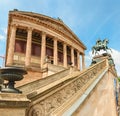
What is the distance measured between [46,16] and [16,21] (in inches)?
256

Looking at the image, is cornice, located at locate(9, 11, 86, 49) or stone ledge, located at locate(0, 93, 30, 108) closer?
stone ledge, located at locate(0, 93, 30, 108)

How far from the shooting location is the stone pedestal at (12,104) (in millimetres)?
3557

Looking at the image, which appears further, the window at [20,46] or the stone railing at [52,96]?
the window at [20,46]

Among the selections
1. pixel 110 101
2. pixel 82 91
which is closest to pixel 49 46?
pixel 110 101

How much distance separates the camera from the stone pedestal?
3557 millimetres

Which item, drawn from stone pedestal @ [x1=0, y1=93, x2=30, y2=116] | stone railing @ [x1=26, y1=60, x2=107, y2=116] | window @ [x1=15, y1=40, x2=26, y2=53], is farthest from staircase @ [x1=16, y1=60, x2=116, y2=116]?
window @ [x1=15, y1=40, x2=26, y2=53]

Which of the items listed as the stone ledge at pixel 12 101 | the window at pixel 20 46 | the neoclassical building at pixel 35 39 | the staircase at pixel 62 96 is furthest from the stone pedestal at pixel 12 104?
the window at pixel 20 46

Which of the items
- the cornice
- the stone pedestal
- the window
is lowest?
the stone pedestal

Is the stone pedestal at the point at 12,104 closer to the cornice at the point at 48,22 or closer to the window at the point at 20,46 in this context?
the cornice at the point at 48,22

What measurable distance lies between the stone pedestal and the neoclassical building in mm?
20328

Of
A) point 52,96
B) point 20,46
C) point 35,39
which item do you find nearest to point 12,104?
point 52,96

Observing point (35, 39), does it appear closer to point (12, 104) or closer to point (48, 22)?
point (48, 22)

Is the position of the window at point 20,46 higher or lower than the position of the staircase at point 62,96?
higher

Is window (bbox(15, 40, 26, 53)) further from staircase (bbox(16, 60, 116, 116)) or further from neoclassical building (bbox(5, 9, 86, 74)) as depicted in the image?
staircase (bbox(16, 60, 116, 116))
